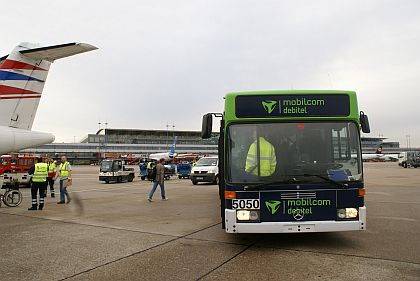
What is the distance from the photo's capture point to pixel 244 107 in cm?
648

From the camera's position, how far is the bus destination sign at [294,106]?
21.1 feet

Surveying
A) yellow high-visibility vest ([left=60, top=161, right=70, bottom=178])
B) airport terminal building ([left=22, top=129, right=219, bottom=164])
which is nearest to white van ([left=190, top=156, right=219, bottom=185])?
yellow high-visibility vest ([left=60, top=161, right=70, bottom=178])

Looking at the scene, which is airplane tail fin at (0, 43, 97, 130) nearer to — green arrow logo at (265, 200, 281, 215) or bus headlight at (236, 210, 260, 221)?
bus headlight at (236, 210, 260, 221)

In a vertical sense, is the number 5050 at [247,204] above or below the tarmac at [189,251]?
above

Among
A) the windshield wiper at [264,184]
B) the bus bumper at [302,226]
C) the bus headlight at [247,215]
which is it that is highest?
the windshield wiper at [264,184]

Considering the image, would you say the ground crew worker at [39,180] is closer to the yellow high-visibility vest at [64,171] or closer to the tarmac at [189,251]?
the yellow high-visibility vest at [64,171]

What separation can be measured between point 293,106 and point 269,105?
1.39 feet

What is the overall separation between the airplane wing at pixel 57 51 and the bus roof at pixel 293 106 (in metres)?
5.71

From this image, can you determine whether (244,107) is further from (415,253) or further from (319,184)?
(415,253)

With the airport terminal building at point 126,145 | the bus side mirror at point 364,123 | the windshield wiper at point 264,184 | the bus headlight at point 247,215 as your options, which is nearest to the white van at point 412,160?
the bus side mirror at point 364,123

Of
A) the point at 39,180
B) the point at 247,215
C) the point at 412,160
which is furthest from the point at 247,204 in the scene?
the point at 412,160

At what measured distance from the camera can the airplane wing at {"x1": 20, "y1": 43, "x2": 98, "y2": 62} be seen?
1034cm

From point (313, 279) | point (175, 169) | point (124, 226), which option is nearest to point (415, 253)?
point (313, 279)

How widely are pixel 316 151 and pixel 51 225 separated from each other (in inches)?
259
